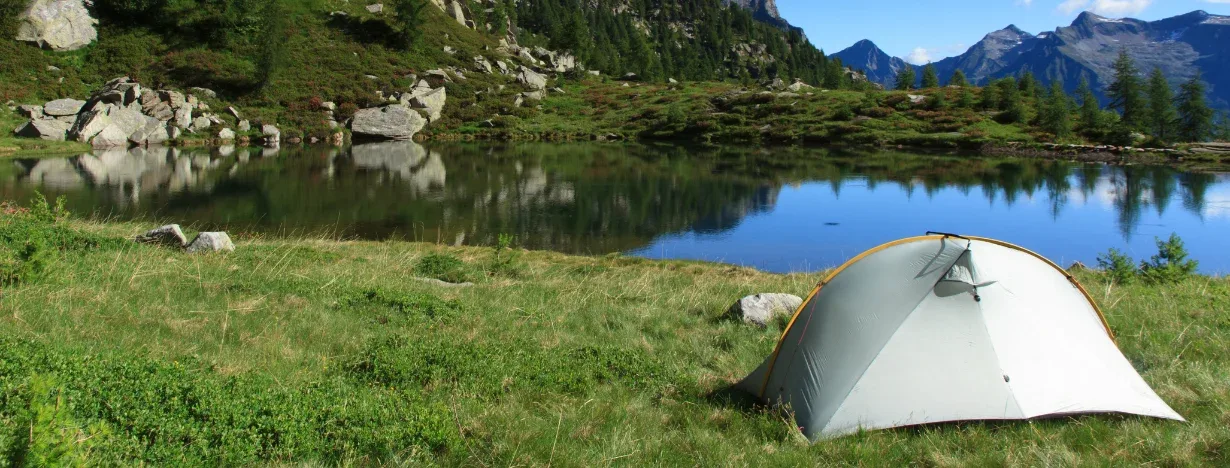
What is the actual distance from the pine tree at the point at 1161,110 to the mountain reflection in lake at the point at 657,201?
22706mm

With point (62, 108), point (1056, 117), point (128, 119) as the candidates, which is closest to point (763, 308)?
point (128, 119)

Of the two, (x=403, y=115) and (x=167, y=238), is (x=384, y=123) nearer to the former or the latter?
(x=403, y=115)

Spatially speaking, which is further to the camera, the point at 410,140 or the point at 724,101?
the point at 724,101

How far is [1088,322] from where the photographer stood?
6.47m

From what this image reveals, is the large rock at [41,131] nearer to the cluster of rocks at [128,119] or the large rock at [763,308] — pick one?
the cluster of rocks at [128,119]

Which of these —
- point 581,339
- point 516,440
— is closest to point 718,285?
point 581,339

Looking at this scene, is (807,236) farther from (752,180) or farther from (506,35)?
(506,35)

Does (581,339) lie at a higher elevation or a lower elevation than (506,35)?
lower

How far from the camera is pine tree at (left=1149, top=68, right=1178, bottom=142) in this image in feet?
216

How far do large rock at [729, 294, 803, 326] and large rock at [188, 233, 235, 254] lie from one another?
9773 mm

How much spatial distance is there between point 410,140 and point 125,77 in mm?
25641

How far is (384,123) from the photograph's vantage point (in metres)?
71.8

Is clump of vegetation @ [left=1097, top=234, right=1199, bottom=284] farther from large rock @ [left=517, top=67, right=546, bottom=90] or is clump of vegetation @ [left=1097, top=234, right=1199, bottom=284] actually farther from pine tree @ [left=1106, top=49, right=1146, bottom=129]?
large rock @ [left=517, top=67, right=546, bottom=90]

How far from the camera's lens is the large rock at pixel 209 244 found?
12477 millimetres
